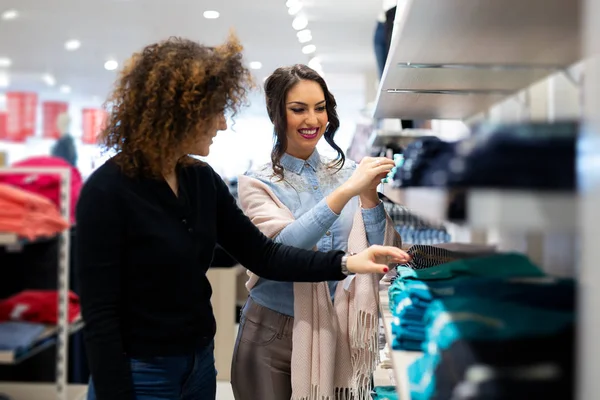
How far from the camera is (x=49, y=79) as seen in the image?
22.3ft

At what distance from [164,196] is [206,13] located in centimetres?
505

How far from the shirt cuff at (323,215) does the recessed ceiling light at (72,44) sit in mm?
5576

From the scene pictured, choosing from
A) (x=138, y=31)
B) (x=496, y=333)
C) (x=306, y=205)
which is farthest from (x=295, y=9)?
(x=496, y=333)

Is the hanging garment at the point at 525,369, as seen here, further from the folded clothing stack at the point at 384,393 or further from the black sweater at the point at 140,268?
the folded clothing stack at the point at 384,393

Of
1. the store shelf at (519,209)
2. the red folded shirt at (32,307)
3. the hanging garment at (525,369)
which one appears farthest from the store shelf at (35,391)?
the store shelf at (519,209)

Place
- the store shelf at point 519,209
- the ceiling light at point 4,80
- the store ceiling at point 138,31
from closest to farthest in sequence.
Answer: the store shelf at point 519,209 → the store ceiling at point 138,31 → the ceiling light at point 4,80

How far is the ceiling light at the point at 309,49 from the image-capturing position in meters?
6.70

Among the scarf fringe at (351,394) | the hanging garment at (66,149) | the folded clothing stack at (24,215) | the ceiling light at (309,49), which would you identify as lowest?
the scarf fringe at (351,394)

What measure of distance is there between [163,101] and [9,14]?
216 inches

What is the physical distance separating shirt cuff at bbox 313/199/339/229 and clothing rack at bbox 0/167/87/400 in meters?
2.22

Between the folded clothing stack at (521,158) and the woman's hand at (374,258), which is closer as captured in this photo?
the folded clothing stack at (521,158)

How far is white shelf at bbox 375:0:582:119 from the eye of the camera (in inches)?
36.3

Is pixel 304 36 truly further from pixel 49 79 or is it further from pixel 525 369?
pixel 525 369

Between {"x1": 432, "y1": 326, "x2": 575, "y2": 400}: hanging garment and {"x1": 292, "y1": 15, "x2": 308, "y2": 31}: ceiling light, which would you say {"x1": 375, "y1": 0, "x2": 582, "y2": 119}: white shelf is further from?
{"x1": 292, "y1": 15, "x2": 308, "y2": 31}: ceiling light
